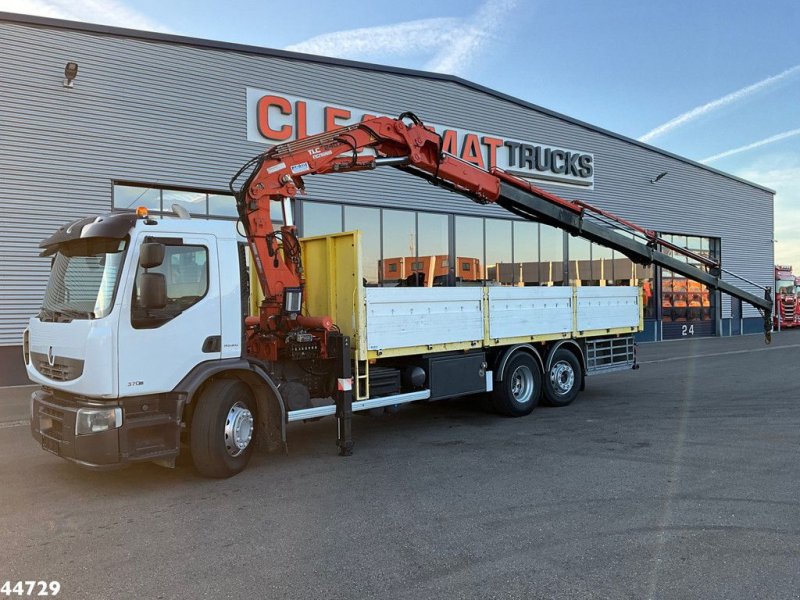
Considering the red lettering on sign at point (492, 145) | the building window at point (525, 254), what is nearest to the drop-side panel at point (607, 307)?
the building window at point (525, 254)

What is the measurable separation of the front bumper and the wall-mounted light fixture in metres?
9.80

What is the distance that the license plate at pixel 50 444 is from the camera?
5.55 metres

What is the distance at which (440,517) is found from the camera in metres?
4.82

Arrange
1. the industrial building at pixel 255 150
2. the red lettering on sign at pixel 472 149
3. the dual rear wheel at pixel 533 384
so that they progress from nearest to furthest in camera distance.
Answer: the dual rear wheel at pixel 533 384, the industrial building at pixel 255 150, the red lettering on sign at pixel 472 149

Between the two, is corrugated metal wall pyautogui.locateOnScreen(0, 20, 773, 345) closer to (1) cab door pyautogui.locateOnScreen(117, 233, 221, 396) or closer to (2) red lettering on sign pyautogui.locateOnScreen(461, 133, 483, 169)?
(2) red lettering on sign pyautogui.locateOnScreen(461, 133, 483, 169)

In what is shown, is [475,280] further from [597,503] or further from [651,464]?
[597,503]

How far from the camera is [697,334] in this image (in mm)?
28562

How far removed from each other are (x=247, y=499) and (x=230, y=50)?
42.4ft

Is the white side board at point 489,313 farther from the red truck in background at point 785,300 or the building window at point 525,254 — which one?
the red truck in background at point 785,300

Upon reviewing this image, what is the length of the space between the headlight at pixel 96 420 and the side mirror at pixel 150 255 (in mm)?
1317

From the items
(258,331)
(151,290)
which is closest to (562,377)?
(258,331)

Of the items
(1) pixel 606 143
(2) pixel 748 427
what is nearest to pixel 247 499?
(2) pixel 748 427

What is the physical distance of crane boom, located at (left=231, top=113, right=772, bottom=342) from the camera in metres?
6.84

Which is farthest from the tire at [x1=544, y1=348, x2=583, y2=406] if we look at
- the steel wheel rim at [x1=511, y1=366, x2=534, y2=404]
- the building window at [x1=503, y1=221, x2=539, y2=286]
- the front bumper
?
the building window at [x1=503, y1=221, x2=539, y2=286]
